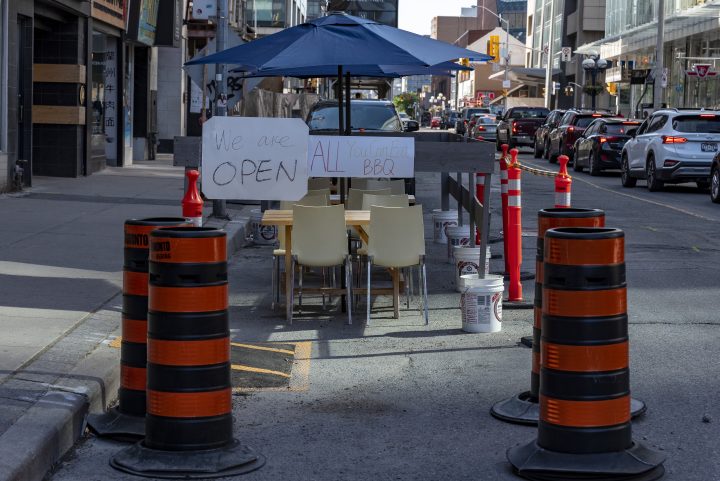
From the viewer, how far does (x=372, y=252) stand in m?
9.72

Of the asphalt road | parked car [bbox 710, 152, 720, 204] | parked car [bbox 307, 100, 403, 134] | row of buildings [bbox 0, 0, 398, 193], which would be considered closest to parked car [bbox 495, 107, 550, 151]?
row of buildings [bbox 0, 0, 398, 193]

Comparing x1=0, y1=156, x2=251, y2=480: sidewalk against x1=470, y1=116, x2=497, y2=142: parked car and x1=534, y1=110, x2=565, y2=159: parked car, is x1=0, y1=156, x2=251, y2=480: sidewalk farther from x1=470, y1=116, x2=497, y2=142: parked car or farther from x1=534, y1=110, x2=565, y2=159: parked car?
x1=470, y1=116, x2=497, y2=142: parked car

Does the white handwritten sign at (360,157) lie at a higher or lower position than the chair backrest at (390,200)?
higher

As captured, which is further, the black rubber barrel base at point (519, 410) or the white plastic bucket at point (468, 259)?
the white plastic bucket at point (468, 259)

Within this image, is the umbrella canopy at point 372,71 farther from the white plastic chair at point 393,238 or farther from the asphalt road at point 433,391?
the white plastic chair at point 393,238

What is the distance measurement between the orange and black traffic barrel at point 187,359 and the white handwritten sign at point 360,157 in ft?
13.3

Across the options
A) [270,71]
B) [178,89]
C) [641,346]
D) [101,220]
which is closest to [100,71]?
[178,89]

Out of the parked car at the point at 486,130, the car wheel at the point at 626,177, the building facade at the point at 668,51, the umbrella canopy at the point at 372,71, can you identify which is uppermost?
the building facade at the point at 668,51

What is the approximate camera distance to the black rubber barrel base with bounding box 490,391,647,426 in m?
6.36

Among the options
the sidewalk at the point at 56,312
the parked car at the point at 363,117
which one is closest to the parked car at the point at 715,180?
the parked car at the point at 363,117

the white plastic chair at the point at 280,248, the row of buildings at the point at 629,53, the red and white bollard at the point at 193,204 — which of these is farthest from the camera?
the row of buildings at the point at 629,53

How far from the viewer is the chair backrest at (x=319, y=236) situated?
9672 millimetres

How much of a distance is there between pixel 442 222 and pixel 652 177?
11375mm

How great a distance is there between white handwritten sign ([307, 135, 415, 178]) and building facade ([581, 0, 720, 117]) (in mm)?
34542
